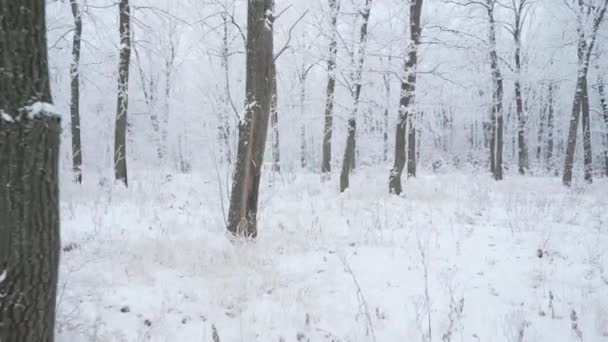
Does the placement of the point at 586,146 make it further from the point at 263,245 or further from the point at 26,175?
the point at 26,175

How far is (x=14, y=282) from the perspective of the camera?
5.77 feet

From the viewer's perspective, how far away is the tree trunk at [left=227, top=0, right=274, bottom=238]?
4730 millimetres

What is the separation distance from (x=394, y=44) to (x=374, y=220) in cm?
633

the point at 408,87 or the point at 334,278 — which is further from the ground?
the point at 408,87

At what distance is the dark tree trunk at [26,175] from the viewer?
5.65 feet

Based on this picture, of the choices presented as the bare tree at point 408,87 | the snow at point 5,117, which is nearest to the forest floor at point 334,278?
the snow at point 5,117

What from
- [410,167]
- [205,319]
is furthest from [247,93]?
[410,167]

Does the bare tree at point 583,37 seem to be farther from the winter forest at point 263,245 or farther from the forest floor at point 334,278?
the forest floor at point 334,278

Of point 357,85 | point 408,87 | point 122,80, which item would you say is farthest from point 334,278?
point 122,80

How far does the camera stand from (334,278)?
143 inches

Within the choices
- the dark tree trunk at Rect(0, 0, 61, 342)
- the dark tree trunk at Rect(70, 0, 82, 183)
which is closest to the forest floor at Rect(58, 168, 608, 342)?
the dark tree trunk at Rect(0, 0, 61, 342)

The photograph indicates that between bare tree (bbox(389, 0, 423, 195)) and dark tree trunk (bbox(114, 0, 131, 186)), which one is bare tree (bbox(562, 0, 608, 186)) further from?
dark tree trunk (bbox(114, 0, 131, 186))

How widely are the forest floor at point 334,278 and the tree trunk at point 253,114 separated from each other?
1.60 ft

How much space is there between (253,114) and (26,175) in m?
3.18
